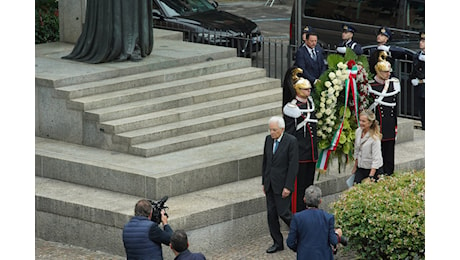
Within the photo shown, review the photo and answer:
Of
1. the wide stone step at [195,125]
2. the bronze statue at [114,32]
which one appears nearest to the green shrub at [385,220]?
the wide stone step at [195,125]

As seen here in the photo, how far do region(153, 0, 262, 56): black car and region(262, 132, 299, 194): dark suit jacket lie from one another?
27.9 feet

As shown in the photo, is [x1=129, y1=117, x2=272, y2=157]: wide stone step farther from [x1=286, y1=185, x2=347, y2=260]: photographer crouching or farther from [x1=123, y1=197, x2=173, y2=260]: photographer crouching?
[x1=286, y1=185, x2=347, y2=260]: photographer crouching

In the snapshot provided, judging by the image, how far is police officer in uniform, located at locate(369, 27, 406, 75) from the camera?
1612 cm

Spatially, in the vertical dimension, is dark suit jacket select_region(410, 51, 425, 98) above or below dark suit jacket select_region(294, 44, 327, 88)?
below

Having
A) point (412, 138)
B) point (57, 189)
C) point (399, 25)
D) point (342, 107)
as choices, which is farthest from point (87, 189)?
point (399, 25)

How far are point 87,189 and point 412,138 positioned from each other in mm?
5019

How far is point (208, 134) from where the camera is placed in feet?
54.2

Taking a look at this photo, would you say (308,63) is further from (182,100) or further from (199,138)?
(199,138)

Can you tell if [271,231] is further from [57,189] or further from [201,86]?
[201,86]

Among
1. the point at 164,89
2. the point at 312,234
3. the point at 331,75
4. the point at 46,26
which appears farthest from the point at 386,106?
the point at 46,26

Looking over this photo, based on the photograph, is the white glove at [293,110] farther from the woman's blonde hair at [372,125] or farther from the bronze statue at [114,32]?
the bronze statue at [114,32]

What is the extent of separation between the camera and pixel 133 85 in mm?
17328

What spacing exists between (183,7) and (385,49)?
21.1 feet

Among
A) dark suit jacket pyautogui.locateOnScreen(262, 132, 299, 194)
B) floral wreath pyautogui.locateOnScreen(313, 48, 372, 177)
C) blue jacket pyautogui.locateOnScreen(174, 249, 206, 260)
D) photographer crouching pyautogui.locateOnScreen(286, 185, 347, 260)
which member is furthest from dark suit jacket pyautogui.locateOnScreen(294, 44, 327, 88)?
blue jacket pyautogui.locateOnScreen(174, 249, 206, 260)
